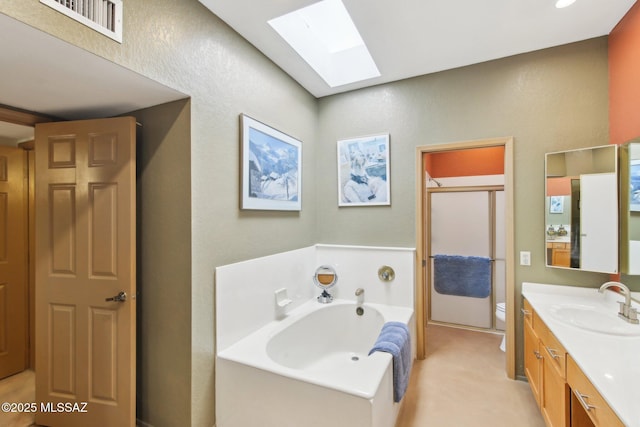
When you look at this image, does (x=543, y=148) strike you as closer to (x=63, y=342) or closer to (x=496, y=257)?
(x=496, y=257)

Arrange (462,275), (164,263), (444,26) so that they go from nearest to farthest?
(164,263), (444,26), (462,275)

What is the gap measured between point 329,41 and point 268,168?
137cm

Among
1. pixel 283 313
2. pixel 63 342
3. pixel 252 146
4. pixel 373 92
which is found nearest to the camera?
pixel 63 342

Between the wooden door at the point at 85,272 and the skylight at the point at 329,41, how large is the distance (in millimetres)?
1393

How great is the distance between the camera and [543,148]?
7.46 ft

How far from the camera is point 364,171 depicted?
2.89 metres

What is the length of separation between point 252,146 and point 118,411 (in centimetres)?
193

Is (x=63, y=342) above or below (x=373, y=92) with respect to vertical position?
below

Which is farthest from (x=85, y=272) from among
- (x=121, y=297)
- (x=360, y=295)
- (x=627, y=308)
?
(x=627, y=308)

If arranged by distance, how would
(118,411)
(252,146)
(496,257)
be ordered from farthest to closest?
(496,257) → (252,146) → (118,411)

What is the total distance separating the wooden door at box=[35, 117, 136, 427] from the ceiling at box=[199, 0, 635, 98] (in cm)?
113

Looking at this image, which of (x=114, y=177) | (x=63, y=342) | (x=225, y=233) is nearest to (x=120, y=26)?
(x=114, y=177)

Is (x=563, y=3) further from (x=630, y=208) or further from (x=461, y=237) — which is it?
(x=461, y=237)

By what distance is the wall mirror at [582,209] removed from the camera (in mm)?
1947
